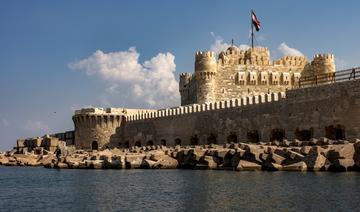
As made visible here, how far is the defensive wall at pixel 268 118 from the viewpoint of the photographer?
2611cm

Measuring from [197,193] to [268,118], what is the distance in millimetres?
14593

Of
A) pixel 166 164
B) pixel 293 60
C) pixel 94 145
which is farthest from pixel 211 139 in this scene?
pixel 293 60

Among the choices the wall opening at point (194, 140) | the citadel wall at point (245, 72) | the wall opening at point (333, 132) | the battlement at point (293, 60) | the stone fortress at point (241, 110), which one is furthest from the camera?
the battlement at point (293, 60)

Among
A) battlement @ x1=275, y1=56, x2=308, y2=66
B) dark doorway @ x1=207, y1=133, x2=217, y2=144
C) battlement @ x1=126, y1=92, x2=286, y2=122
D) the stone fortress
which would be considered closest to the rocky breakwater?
the stone fortress

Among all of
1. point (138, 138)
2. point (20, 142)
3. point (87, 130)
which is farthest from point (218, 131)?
point (20, 142)

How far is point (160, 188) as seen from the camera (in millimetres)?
18281

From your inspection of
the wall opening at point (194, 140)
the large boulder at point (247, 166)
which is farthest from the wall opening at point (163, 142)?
the large boulder at point (247, 166)

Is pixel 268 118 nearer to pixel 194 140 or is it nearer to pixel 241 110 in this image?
pixel 241 110

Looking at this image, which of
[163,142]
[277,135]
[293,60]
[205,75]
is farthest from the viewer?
[293,60]

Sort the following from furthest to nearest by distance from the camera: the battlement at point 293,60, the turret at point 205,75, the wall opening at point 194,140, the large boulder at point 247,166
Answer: the battlement at point 293,60
the turret at point 205,75
the wall opening at point 194,140
the large boulder at point 247,166

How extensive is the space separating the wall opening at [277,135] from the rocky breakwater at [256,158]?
3.17m

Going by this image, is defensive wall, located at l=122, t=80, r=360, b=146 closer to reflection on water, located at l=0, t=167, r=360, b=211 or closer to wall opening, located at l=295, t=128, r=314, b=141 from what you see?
wall opening, located at l=295, t=128, r=314, b=141

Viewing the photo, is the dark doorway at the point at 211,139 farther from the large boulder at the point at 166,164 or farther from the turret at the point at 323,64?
the turret at the point at 323,64

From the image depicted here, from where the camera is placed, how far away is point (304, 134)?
28469mm
